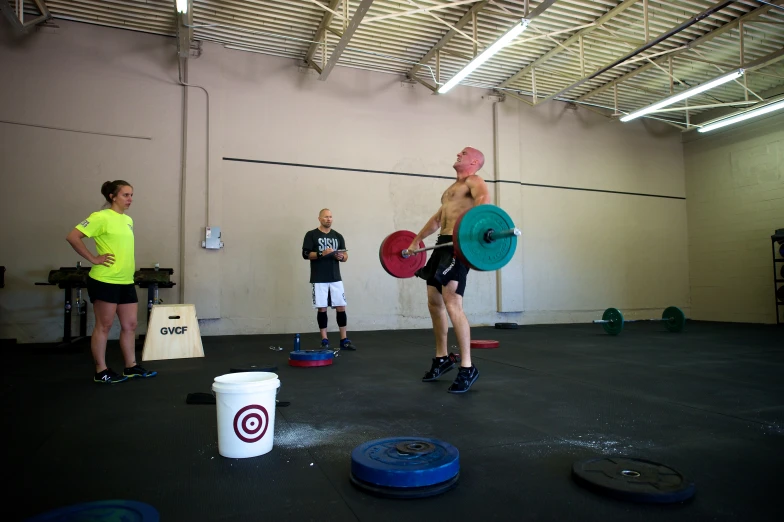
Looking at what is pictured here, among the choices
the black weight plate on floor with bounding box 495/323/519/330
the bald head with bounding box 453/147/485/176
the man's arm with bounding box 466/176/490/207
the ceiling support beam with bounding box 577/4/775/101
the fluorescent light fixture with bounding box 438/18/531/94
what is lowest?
the black weight plate on floor with bounding box 495/323/519/330

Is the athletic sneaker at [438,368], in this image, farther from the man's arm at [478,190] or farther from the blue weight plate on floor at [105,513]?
the blue weight plate on floor at [105,513]

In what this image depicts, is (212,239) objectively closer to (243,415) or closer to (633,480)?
(243,415)

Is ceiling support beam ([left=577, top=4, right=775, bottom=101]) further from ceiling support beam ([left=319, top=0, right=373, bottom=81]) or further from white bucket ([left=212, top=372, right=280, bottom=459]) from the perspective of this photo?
white bucket ([left=212, top=372, right=280, bottom=459])

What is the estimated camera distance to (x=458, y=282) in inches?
104

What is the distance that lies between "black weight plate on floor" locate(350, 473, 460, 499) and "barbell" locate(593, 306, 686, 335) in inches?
193

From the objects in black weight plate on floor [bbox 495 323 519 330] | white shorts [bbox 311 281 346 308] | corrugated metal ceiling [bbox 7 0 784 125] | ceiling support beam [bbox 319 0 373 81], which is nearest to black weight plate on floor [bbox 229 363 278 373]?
white shorts [bbox 311 281 346 308]

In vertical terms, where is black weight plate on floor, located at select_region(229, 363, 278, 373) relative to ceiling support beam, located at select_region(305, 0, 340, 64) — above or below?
below

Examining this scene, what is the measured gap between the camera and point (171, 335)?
12.6 feet

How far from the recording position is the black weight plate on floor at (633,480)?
1.16m

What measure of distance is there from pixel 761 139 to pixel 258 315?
7989 millimetres

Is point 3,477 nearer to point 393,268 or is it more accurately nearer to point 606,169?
point 393,268

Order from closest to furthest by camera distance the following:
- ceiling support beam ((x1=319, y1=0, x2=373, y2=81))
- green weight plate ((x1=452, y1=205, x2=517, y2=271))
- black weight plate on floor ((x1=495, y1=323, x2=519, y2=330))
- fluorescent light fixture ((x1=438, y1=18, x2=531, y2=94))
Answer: green weight plate ((x1=452, y1=205, x2=517, y2=271)), ceiling support beam ((x1=319, y1=0, x2=373, y2=81)), fluorescent light fixture ((x1=438, y1=18, x2=531, y2=94)), black weight plate on floor ((x1=495, y1=323, x2=519, y2=330))

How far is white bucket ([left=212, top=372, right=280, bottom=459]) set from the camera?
146 centimetres

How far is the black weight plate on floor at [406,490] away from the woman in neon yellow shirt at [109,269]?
7.00 ft
